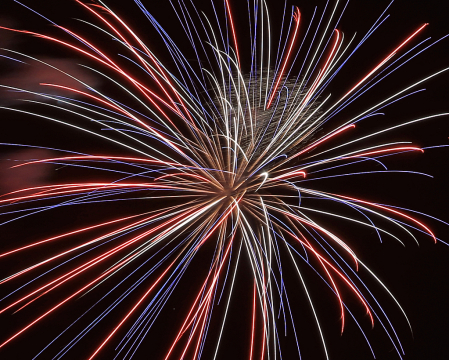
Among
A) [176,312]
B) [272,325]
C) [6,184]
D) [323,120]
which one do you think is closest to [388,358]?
[272,325]

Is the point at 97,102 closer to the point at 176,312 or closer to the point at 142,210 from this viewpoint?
the point at 142,210

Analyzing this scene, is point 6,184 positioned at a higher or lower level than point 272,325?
higher

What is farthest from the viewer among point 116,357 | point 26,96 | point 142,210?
point 142,210

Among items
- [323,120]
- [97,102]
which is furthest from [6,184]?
[323,120]

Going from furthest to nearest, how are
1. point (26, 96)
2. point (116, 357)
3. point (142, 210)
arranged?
point (142, 210), point (26, 96), point (116, 357)

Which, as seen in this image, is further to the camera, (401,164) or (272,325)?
(401,164)

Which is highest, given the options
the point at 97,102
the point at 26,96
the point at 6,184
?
the point at 26,96
